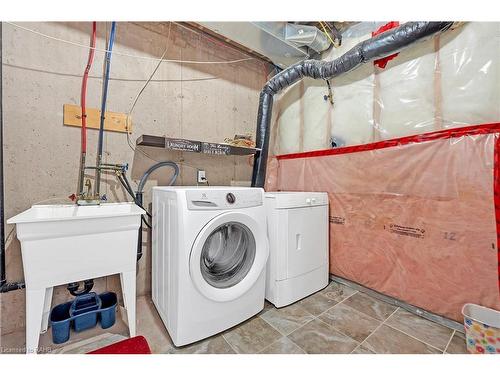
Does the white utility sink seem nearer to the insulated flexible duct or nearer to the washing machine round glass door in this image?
the washing machine round glass door

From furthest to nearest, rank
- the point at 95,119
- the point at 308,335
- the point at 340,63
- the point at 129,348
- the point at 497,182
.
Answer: the point at 340,63 → the point at 95,119 → the point at 308,335 → the point at 497,182 → the point at 129,348

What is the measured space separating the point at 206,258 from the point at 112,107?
1371 mm

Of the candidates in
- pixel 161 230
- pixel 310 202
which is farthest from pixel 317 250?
pixel 161 230

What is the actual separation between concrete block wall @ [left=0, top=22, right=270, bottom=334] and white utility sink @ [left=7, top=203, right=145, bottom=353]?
0.31 m

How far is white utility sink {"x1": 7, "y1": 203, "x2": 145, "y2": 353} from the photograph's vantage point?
1004 mm

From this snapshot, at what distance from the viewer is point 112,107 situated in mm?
1703

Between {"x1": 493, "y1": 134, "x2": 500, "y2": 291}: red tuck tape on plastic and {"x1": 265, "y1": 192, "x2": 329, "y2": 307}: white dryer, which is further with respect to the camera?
{"x1": 265, "y1": 192, "x2": 329, "y2": 307}: white dryer

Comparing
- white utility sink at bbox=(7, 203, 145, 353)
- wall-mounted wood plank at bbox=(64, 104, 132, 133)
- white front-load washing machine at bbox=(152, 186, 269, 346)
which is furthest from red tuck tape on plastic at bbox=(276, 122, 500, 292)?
wall-mounted wood plank at bbox=(64, 104, 132, 133)

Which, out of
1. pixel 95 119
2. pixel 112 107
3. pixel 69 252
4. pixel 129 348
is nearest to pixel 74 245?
pixel 69 252

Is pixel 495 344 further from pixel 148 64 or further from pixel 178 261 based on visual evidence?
pixel 148 64

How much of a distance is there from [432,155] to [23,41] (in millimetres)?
2773

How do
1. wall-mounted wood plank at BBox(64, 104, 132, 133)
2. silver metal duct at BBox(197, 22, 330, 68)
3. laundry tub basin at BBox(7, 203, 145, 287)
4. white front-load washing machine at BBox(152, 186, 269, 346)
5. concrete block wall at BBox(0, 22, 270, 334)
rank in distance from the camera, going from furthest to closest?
silver metal duct at BBox(197, 22, 330, 68) → wall-mounted wood plank at BBox(64, 104, 132, 133) → concrete block wall at BBox(0, 22, 270, 334) → white front-load washing machine at BBox(152, 186, 269, 346) → laundry tub basin at BBox(7, 203, 145, 287)

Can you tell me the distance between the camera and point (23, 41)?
1.43 metres

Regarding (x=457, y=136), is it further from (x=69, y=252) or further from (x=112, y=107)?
(x=112, y=107)
